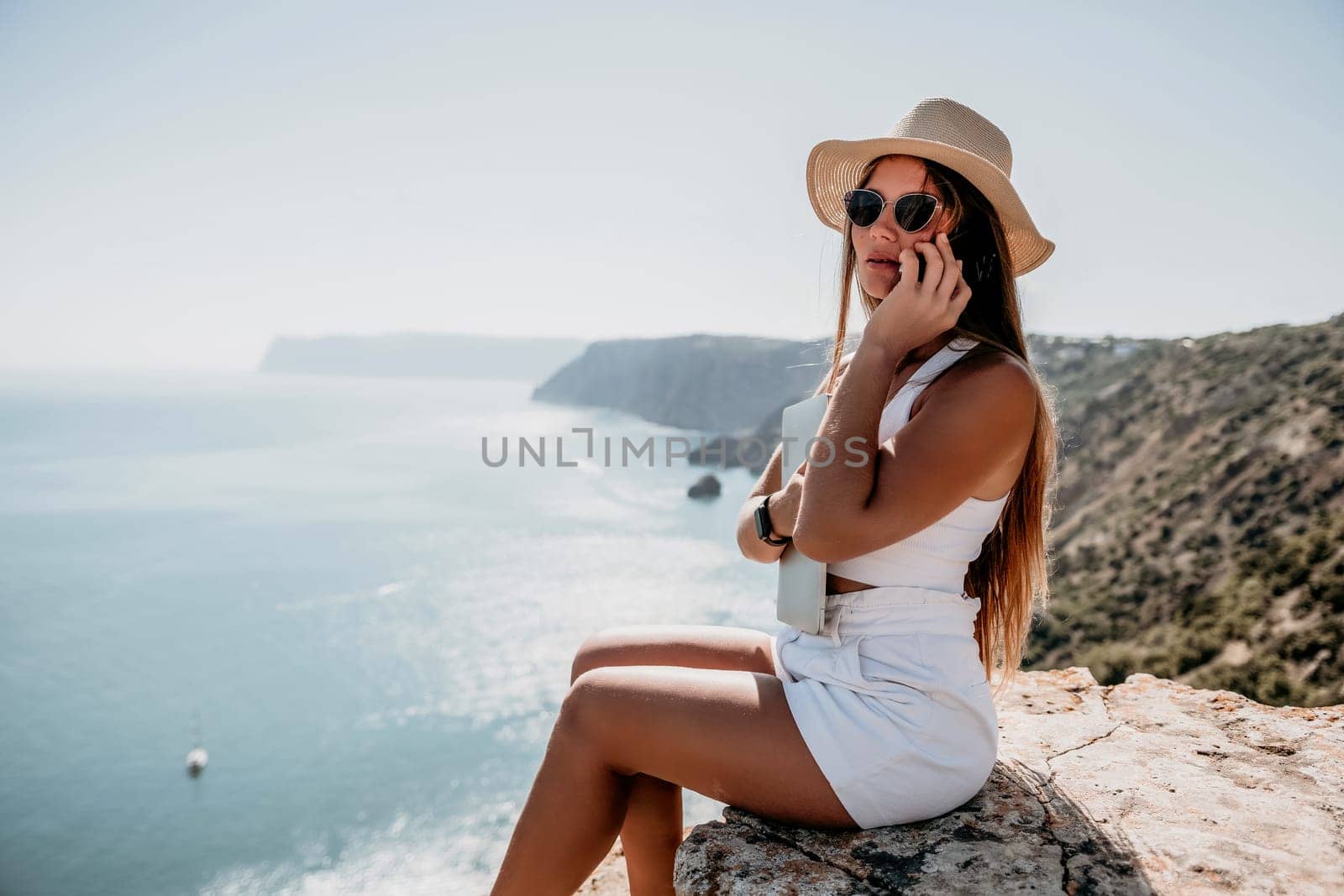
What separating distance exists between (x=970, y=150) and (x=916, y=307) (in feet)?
1.41

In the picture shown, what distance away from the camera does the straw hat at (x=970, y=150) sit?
153 centimetres

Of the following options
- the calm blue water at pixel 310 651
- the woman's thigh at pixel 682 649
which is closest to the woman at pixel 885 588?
the woman's thigh at pixel 682 649

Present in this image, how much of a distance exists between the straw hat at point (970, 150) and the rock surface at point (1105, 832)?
4.04ft

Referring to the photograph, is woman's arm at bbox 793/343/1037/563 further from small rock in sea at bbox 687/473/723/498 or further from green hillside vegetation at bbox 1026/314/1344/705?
small rock in sea at bbox 687/473/723/498

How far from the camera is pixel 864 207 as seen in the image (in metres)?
1.66

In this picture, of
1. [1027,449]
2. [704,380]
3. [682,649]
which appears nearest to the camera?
[1027,449]

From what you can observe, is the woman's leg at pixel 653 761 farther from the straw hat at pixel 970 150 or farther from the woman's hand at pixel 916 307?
the straw hat at pixel 970 150

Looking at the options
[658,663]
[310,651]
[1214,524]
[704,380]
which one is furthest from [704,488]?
[658,663]

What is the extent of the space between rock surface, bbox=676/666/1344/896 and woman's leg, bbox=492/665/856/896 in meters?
0.12

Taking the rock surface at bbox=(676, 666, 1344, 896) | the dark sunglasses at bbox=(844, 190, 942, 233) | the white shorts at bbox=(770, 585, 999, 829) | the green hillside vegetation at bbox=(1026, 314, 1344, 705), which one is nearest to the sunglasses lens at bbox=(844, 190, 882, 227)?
the dark sunglasses at bbox=(844, 190, 942, 233)

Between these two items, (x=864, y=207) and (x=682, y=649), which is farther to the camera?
(x=682, y=649)

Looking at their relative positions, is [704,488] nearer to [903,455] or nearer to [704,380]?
[704,380]

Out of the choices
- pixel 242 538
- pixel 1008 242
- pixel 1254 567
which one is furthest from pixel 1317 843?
pixel 242 538

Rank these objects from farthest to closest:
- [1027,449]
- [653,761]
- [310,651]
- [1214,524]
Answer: [310,651], [1214,524], [1027,449], [653,761]
